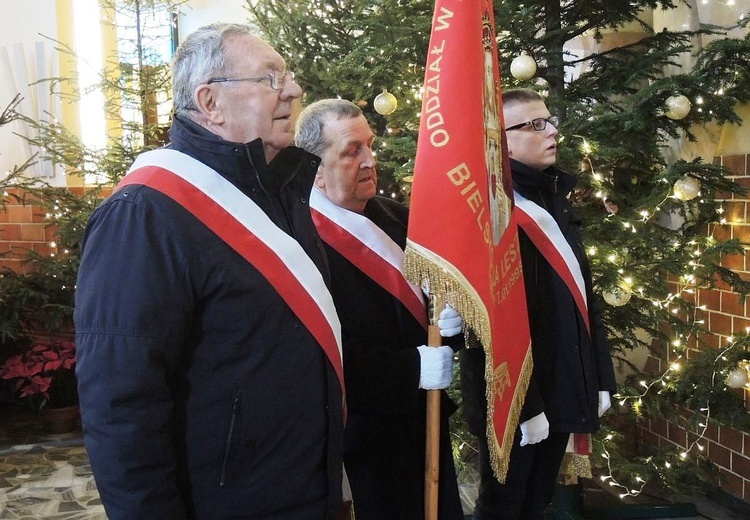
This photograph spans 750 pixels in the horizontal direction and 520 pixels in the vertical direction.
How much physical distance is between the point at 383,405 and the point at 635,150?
1752mm

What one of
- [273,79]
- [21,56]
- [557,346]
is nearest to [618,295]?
[557,346]

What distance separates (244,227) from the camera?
→ 140 cm

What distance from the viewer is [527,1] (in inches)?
117

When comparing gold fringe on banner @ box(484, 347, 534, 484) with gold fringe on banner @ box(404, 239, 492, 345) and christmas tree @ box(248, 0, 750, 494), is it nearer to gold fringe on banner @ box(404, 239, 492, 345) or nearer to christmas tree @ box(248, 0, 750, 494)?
gold fringe on banner @ box(404, 239, 492, 345)

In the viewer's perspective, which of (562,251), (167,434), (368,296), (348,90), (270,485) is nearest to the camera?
(167,434)

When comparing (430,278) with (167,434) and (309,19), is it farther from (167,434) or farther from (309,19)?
(309,19)

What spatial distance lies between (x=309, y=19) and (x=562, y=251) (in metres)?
2.57

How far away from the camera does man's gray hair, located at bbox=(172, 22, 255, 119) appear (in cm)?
145

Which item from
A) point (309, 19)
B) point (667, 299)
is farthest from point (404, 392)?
point (309, 19)

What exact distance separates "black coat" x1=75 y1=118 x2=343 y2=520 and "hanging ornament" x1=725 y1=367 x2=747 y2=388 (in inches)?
83.0

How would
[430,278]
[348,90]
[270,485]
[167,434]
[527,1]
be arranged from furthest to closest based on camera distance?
[348,90]
[527,1]
[430,278]
[270,485]
[167,434]

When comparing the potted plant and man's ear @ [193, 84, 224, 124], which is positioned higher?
man's ear @ [193, 84, 224, 124]

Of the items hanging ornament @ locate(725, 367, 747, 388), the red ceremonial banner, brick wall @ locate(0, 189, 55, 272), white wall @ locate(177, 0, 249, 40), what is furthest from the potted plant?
hanging ornament @ locate(725, 367, 747, 388)

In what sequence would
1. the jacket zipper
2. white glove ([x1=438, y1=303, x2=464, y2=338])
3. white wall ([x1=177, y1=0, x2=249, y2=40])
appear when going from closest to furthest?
the jacket zipper, white glove ([x1=438, y1=303, x2=464, y2=338]), white wall ([x1=177, y1=0, x2=249, y2=40])
